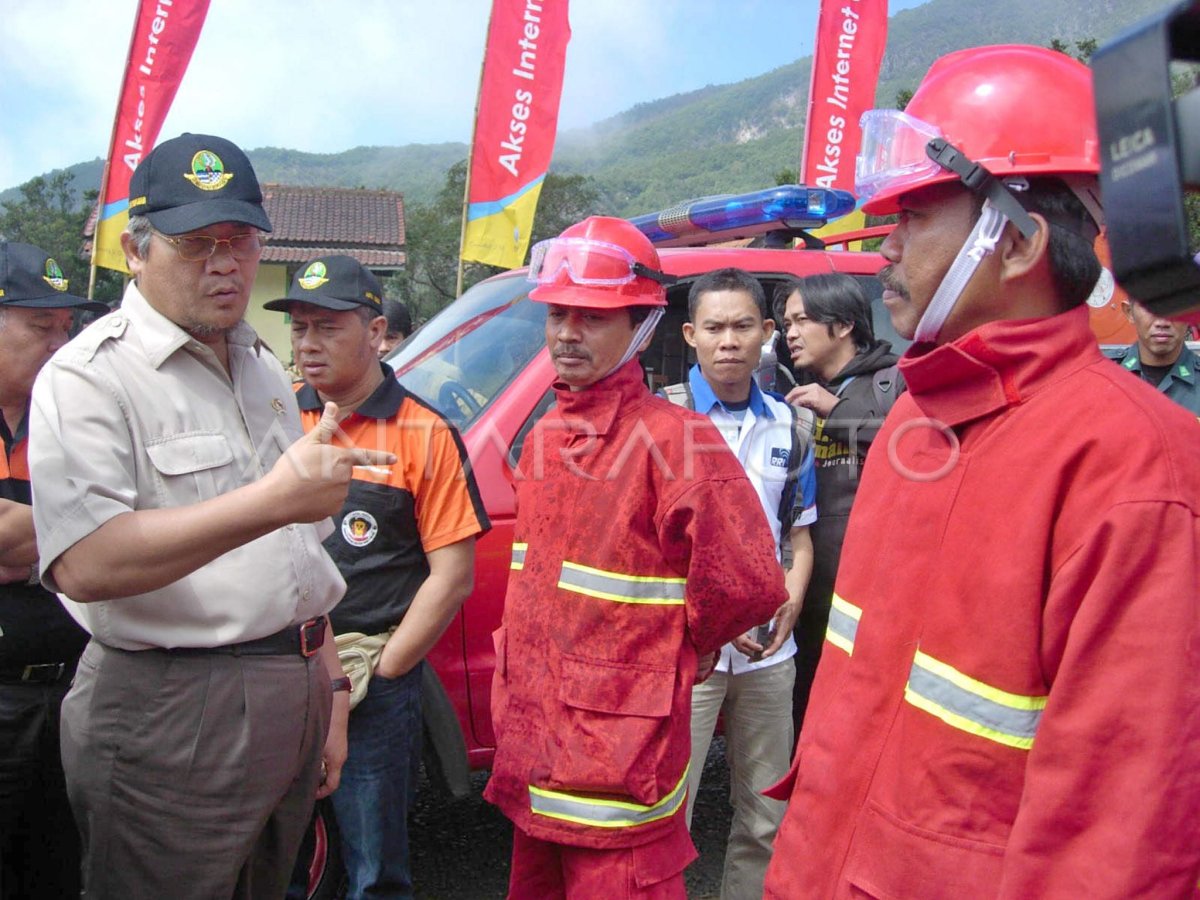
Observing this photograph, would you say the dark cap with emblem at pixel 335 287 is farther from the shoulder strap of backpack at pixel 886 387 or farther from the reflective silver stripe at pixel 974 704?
the reflective silver stripe at pixel 974 704

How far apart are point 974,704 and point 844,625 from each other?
1.15 feet

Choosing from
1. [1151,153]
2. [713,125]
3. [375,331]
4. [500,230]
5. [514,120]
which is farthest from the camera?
[713,125]

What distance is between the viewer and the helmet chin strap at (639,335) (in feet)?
8.83

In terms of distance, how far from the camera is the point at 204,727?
6.41 ft

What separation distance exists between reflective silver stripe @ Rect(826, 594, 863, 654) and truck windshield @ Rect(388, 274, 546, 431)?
221 centimetres

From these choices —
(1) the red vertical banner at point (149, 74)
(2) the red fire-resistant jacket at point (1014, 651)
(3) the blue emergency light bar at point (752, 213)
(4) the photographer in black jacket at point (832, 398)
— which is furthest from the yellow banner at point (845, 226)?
(1) the red vertical banner at point (149, 74)

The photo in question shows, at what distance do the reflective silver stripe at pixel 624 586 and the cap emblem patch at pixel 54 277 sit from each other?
1.72 meters

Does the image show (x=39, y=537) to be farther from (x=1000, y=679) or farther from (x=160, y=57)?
(x=160, y=57)

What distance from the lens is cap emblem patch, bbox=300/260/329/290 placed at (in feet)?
10.1

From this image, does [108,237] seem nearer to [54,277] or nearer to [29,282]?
[54,277]

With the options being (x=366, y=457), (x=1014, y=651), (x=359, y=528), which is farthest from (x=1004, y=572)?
(x=359, y=528)

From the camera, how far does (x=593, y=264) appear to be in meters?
2.70

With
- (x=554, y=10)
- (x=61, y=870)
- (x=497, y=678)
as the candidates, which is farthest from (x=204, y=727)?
(x=554, y=10)

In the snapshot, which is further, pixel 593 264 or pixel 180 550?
pixel 593 264
